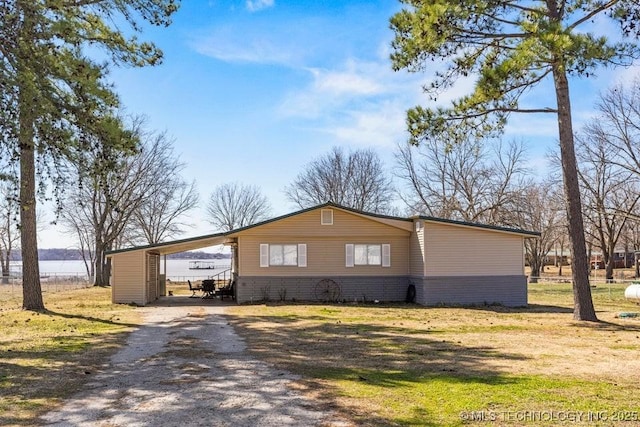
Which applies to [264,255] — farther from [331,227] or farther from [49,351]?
[49,351]

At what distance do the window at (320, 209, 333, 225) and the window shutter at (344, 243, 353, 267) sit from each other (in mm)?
1053

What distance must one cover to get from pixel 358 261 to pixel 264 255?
11.2 ft

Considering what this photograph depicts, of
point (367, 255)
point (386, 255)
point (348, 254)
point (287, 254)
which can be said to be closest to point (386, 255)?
point (386, 255)

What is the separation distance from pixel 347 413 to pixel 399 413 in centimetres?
48

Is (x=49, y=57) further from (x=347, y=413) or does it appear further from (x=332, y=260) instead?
(x=332, y=260)

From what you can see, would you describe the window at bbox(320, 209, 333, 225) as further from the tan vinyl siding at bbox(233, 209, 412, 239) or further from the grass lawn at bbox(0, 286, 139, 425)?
the grass lawn at bbox(0, 286, 139, 425)

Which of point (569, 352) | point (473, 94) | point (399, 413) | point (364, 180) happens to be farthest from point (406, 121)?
point (364, 180)

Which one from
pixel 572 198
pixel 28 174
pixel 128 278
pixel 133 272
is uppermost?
pixel 28 174

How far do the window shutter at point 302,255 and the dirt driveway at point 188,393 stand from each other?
33.1ft

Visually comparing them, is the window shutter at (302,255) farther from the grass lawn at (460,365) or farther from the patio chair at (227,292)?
the grass lawn at (460,365)

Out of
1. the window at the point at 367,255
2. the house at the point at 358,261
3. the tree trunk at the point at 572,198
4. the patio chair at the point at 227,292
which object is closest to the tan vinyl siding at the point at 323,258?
the house at the point at 358,261

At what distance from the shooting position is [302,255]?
65.5ft

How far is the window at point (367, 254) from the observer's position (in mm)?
20109

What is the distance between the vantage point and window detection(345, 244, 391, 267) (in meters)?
20.1
